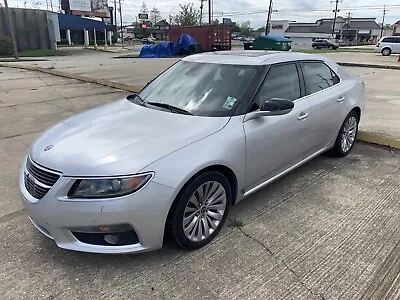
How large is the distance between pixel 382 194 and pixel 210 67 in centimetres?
231

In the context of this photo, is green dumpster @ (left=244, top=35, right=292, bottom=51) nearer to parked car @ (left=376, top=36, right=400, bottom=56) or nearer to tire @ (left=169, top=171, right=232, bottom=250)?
parked car @ (left=376, top=36, right=400, bottom=56)

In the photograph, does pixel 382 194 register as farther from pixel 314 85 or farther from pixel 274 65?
pixel 274 65

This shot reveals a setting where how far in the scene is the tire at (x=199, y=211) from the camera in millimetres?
2457

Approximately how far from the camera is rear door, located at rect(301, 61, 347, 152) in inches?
148

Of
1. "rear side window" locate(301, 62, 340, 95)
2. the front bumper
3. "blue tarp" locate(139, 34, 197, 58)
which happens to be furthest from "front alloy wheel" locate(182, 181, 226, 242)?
"blue tarp" locate(139, 34, 197, 58)

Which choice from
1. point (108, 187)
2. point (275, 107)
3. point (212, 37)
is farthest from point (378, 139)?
point (212, 37)

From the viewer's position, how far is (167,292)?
2.26m

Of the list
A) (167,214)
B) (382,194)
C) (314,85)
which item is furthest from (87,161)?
(382,194)

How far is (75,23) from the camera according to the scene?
4606 cm

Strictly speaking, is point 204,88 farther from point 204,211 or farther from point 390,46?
point 390,46

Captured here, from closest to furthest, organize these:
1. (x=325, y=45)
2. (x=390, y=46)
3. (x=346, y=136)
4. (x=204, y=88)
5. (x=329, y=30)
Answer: (x=204, y=88) < (x=346, y=136) < (x=390, y=46) < (x=325, y=45) < (x=329, y=30)

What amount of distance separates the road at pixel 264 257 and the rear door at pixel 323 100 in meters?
0.55

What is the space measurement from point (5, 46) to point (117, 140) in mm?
36618

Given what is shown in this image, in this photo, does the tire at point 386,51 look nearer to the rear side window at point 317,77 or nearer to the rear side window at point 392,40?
the rear side window at point 392,40
